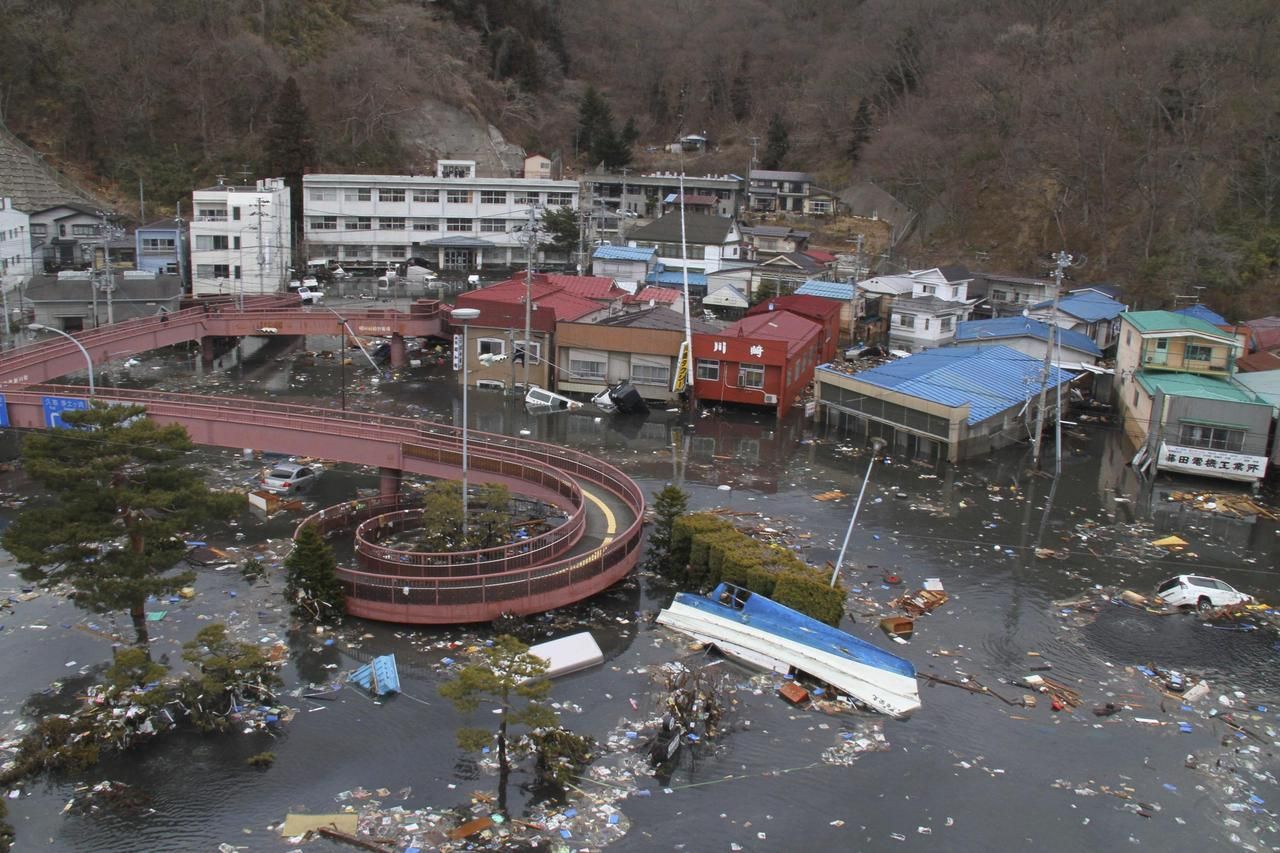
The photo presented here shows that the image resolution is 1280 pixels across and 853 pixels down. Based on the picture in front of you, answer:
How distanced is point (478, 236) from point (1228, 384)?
37767 millimetres

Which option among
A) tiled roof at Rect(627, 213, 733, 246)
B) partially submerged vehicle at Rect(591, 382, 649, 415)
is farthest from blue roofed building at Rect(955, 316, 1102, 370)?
tiled roof at Rect(627, 213, 733, 246)

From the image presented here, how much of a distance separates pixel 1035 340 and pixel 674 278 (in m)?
18.3

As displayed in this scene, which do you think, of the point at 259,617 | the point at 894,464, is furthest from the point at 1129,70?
the point at 259,617

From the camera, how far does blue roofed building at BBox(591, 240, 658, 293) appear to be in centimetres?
4731

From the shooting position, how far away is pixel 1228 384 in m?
29.1

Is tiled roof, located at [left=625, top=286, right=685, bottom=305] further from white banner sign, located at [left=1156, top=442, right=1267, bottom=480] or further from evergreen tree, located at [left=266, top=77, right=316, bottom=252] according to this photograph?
evergreen tree, located at [left=266, top=77, right=316, bottom=252]

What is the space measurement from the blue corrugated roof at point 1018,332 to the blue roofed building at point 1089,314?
0.92m

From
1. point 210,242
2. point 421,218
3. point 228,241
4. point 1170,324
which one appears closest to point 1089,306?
point 1170,324

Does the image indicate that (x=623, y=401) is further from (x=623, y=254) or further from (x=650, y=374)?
(x=623, y=254)

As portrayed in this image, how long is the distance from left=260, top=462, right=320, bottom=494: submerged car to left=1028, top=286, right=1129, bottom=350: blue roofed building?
2862 centimetres

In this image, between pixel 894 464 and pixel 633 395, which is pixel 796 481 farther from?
pixel 633 395

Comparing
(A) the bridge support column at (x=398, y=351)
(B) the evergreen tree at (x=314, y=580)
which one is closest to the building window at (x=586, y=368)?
(A) the bridge support column at (x=398, y=351)

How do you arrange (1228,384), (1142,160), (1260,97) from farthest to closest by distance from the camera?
(1142,160)
(1260,97)
(1228,384)

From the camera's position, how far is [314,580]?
55.6 feet
